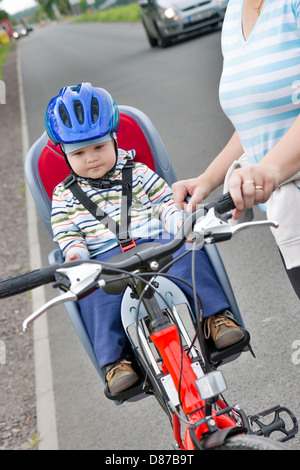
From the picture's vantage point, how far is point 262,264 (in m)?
5.50

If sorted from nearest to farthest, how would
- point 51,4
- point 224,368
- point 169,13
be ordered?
point 224,368 → point 169,13 → point 51,4

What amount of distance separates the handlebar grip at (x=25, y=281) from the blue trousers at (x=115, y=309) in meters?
0.93

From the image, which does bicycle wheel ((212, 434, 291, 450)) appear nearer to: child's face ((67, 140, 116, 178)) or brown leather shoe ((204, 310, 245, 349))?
brown leather shoe ((204, 310, 245, 349))

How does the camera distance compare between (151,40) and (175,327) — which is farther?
(151,40)

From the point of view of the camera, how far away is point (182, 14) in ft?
55.3

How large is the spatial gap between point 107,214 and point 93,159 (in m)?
0.26

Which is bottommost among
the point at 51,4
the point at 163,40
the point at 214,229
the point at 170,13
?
the point at 51,4

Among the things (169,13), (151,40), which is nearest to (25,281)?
→ (169,13)

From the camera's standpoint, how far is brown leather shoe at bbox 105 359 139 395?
2.90 metres

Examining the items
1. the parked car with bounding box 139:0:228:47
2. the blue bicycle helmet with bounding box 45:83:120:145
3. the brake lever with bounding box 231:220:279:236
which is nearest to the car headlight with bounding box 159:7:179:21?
the parked car with bounding box 139:0:228:47

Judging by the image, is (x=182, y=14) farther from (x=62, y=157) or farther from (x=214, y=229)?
(x=214, y=229)

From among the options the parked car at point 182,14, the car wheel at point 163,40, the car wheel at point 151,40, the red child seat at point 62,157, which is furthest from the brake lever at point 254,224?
the car wheel at point 151,40

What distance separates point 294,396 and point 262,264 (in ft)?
6.00

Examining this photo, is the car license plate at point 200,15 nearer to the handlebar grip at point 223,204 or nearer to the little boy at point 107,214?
the little boy at point 107,214
